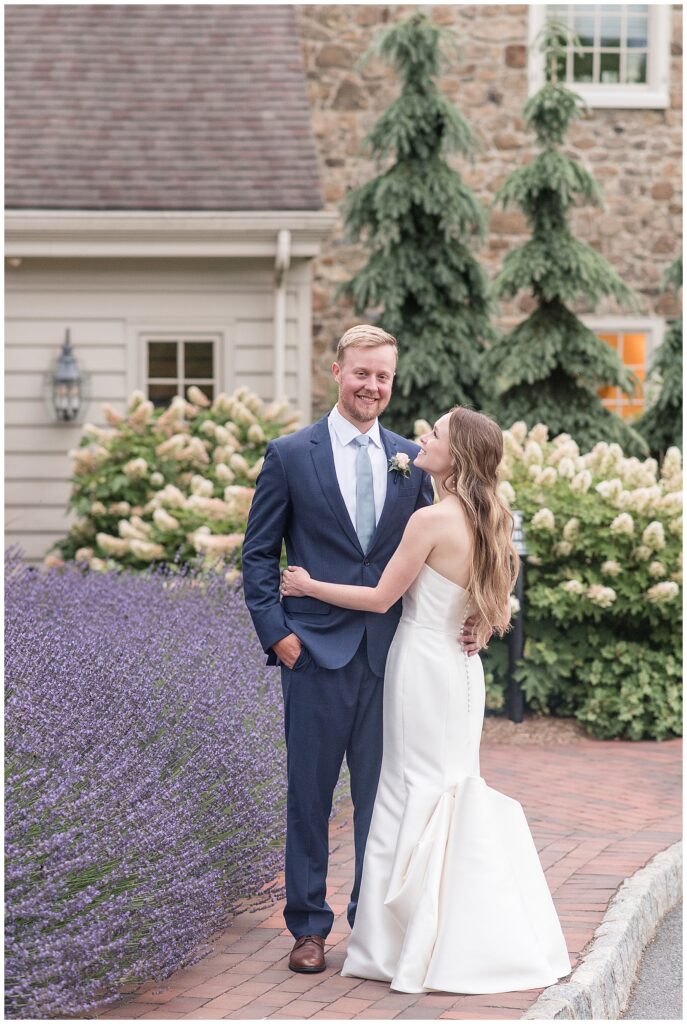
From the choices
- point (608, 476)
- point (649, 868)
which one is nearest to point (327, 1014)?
point (649, 868)

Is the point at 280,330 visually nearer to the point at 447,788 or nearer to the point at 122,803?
the point at 447,788

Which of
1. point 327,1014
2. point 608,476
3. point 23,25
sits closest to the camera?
point 327,1014

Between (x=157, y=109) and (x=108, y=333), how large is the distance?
239 centimetres

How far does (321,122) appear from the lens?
14.0 m

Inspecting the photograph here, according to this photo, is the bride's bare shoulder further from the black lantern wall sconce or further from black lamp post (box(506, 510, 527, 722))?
the black lantern wall sconce

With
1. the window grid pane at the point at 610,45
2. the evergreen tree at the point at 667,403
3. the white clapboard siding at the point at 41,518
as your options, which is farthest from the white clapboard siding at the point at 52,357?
the window grid pane at the point at 610,45

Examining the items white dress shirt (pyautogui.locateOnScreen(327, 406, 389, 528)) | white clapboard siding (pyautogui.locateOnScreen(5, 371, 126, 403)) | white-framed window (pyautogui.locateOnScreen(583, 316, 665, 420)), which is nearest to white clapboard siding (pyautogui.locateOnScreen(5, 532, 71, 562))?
white clapboard siding (pyautogui.locateOnScreen(5, 371, 126, 403))

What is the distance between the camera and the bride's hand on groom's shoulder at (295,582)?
14.0 feet

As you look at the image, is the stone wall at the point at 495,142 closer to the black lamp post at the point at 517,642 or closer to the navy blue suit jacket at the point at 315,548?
the black lamp post at the point at 517,642

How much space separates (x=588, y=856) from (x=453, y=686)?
1.87 metres

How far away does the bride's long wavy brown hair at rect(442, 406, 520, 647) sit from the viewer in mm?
4230

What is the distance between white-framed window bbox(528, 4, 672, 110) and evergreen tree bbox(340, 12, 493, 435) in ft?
8.19

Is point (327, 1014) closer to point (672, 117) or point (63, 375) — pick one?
point (63, 375)

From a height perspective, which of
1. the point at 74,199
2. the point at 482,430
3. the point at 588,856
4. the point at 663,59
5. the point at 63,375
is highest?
the point at 663,59
